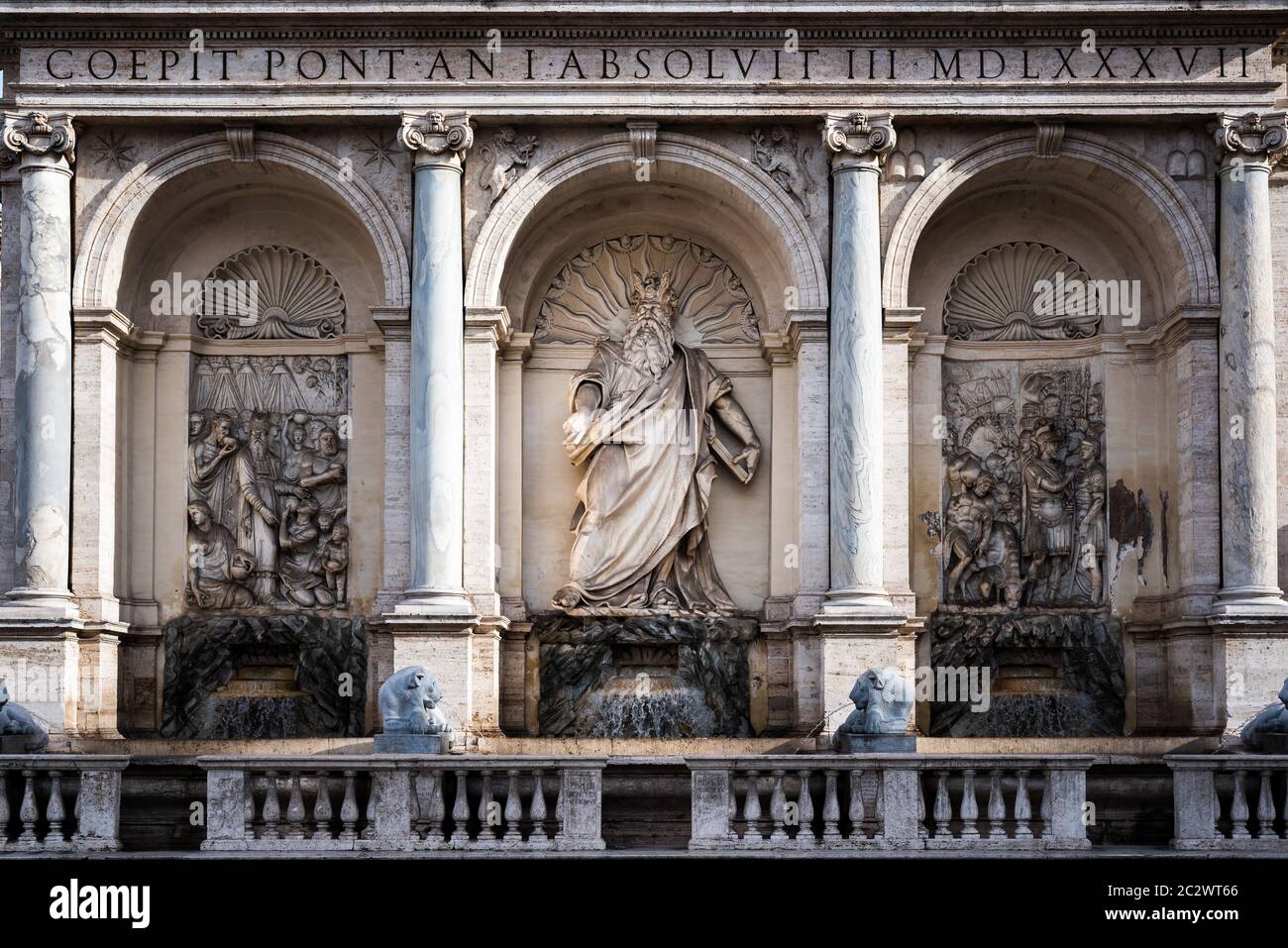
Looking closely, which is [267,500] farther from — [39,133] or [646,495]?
[39,133]

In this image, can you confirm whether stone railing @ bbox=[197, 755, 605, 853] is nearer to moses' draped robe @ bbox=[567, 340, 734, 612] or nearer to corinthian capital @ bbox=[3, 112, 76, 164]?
moses' draped robe @ bbox=[567, 340, 734, 612]

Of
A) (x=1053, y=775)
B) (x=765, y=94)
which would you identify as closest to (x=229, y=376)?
(x=765, y=94)

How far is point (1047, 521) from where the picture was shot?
21875 millimetres

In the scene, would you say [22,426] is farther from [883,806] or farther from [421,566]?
[883,806]

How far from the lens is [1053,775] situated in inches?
602

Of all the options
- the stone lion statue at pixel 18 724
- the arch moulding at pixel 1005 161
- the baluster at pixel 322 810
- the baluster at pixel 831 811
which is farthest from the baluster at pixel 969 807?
the stone lion statue at pixel 18 724

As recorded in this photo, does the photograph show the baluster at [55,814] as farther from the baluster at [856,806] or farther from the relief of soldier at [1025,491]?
the relief of soldier at [1025,491]

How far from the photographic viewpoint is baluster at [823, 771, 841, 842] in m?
15.2

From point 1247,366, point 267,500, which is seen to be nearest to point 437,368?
point 267,500

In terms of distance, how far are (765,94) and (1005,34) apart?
3.06 meters

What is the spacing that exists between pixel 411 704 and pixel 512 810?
8.36 ft

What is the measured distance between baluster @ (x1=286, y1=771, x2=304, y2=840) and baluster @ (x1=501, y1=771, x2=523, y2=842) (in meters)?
1.85

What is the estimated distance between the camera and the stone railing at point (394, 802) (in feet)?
49.5

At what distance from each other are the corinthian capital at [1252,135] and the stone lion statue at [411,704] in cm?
1167
